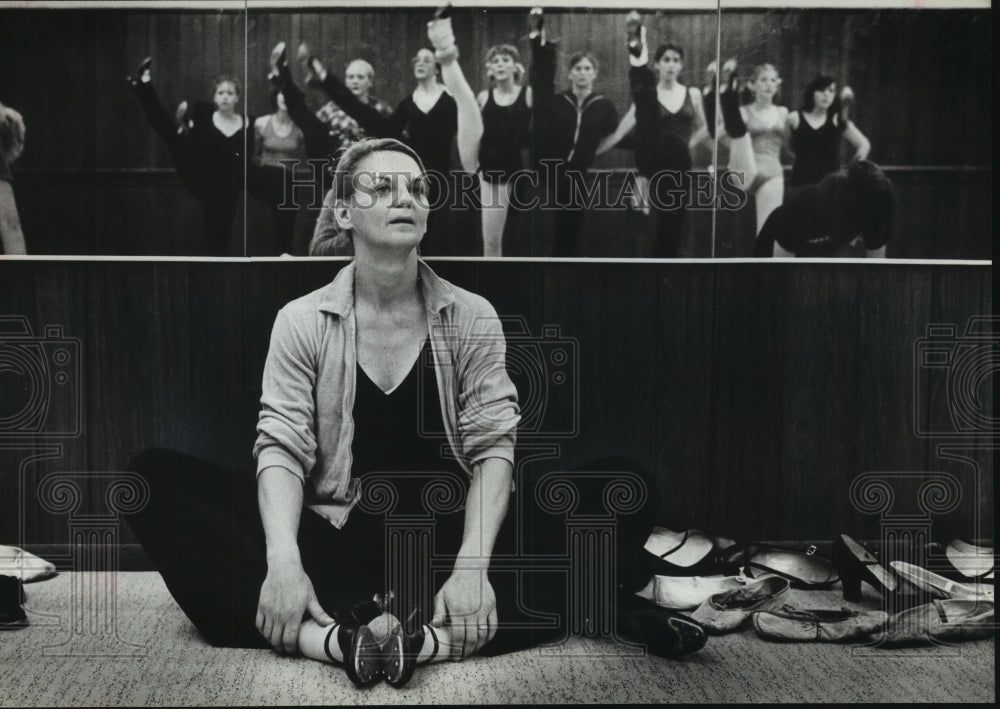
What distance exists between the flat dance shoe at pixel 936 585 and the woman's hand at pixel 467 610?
1655mm

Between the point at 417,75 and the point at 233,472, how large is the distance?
1680mm

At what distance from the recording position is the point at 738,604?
3.79 m

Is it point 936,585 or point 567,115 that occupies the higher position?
point 567,115

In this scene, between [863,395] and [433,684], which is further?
[863,395]

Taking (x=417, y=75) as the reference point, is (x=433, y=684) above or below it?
below

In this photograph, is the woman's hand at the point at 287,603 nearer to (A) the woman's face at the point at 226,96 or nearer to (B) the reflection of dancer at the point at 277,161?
(B) the reflection of dancer at the point at 277,161

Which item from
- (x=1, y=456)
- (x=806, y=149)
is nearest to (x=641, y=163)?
(x=806, y=149)

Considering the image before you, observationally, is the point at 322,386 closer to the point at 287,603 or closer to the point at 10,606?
the point at 287,603

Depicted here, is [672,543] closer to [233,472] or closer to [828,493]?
[828,493]

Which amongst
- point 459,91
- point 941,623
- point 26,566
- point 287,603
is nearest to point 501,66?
point 459,91

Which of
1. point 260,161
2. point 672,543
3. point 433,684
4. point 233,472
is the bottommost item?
point 433,684

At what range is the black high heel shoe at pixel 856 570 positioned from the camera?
12.6ft

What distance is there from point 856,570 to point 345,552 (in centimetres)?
205

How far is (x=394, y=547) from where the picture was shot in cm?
369
